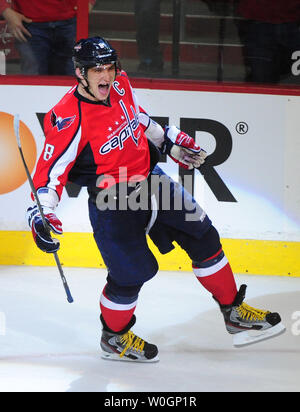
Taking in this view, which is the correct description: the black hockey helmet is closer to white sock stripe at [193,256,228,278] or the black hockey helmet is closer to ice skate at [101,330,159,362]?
white sock stripe at [193,256,228,278]

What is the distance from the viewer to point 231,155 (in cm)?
433

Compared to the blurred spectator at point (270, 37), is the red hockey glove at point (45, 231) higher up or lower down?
lower down

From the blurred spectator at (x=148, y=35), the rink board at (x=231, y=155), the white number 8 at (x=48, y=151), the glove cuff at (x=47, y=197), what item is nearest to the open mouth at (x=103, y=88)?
the white number 8 at (x=48, y=151)

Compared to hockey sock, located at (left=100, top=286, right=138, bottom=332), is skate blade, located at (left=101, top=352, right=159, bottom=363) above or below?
below

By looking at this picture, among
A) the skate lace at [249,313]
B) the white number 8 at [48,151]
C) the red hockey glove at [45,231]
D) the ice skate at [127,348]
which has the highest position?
the white number 8 at [48,151]

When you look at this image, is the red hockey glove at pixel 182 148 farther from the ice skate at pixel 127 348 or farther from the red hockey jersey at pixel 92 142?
the ice skate at pixel 127 348

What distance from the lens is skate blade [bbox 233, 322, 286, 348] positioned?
3330mm

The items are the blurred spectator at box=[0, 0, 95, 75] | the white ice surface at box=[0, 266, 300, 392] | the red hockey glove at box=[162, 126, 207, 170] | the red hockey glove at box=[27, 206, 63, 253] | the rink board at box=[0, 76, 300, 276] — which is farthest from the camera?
the blurred spectator at box=[0, 0, 95, 75]

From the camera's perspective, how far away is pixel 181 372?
3137mm

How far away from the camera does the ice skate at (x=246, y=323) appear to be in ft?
11.0

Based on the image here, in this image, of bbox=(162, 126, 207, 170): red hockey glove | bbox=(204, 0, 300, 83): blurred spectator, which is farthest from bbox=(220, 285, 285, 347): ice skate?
bbox=(204, 0, 300, 83): blurred spectator

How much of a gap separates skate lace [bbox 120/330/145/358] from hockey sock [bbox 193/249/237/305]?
350 millimetres
